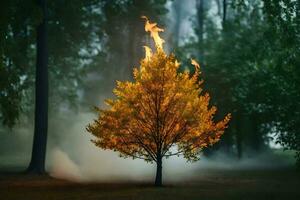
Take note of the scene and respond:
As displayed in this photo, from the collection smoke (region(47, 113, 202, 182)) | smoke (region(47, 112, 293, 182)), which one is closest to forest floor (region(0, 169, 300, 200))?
smoke (region(47, 112, 293, 182))

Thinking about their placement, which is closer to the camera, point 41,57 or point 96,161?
point 41,57

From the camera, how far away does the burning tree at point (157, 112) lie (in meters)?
21.8

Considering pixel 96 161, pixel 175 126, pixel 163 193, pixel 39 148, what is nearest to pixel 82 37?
pixel 96 161

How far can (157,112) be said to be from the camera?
22094 mm

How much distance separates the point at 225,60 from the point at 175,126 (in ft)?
81.0

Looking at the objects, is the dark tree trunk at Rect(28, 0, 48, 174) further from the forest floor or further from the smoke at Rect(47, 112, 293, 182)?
the forest floor

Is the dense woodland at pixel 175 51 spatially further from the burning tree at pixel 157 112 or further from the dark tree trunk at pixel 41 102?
the burning tree at pixel 157 112

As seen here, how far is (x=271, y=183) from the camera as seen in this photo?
978 inches

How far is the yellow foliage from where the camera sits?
71.4 feet

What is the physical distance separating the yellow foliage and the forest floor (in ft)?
6.37

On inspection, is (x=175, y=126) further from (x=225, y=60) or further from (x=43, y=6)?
(x=225, y=60)

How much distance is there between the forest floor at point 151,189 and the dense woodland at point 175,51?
2770 millimetres

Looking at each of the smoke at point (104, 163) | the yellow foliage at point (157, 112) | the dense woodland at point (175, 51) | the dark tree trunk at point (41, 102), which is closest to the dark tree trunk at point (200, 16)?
the dense woodland at point (175, 51)

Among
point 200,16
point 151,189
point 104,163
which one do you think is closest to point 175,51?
point 104,163
